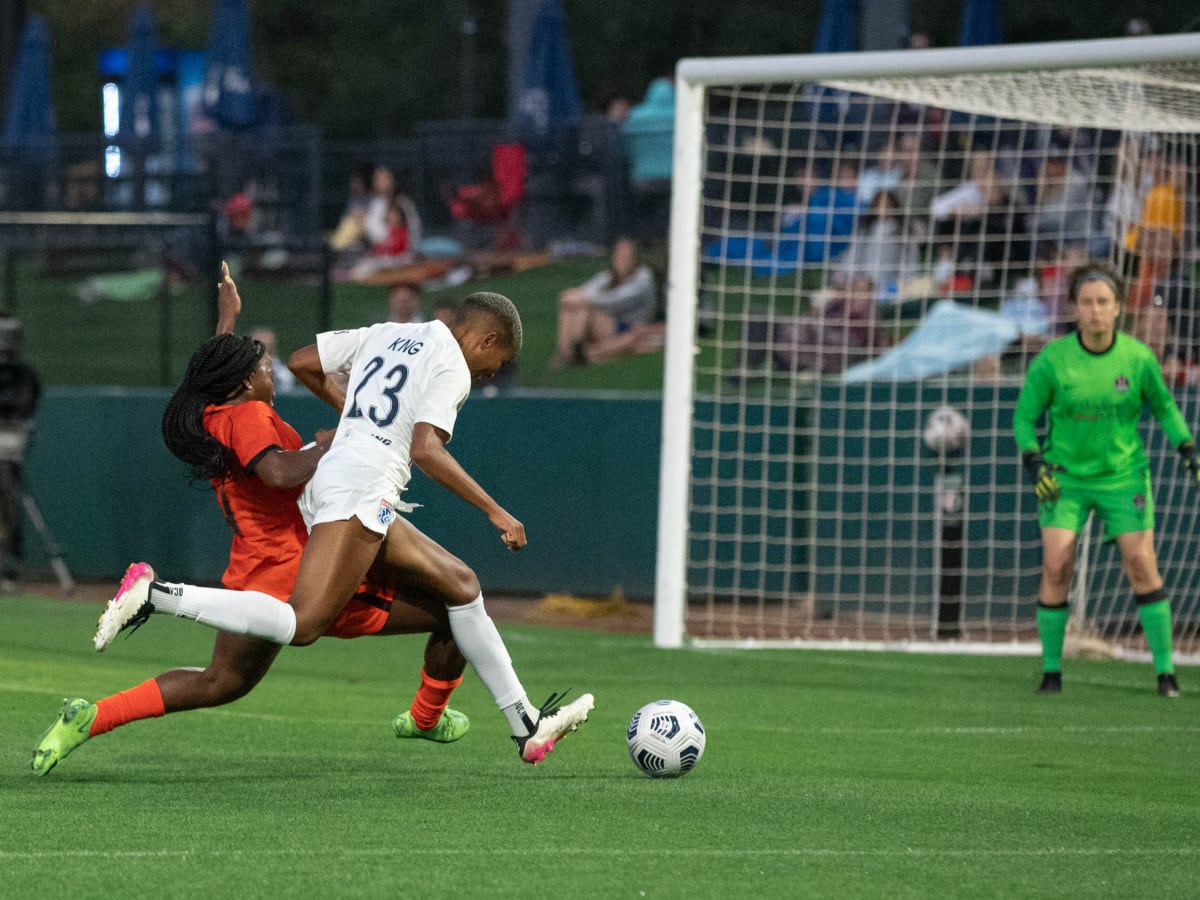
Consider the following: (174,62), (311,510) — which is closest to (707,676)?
(311,510)

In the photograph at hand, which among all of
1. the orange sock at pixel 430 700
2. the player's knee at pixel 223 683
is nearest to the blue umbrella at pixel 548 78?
the orange sock at pixel 430 700

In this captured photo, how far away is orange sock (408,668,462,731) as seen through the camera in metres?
7.42

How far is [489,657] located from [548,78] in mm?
15760

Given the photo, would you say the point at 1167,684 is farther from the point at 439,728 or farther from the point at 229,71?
the point at 229,71

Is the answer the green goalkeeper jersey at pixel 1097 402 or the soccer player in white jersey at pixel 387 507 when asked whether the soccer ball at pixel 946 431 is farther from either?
the soccer player in white jersey at pixel 387 507

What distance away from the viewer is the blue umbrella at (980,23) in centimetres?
1903

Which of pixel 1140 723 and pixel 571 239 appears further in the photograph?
pixel 571 239

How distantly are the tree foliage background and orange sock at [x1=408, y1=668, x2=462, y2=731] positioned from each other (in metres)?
25.5

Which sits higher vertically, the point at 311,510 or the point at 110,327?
the point at 311,510

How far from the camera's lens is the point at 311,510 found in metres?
6.83

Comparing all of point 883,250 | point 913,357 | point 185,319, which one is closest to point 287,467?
point 913,357

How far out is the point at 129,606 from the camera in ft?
21.2

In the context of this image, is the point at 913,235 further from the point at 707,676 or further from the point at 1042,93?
the point at 707,676

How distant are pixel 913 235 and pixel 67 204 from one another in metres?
10.5
